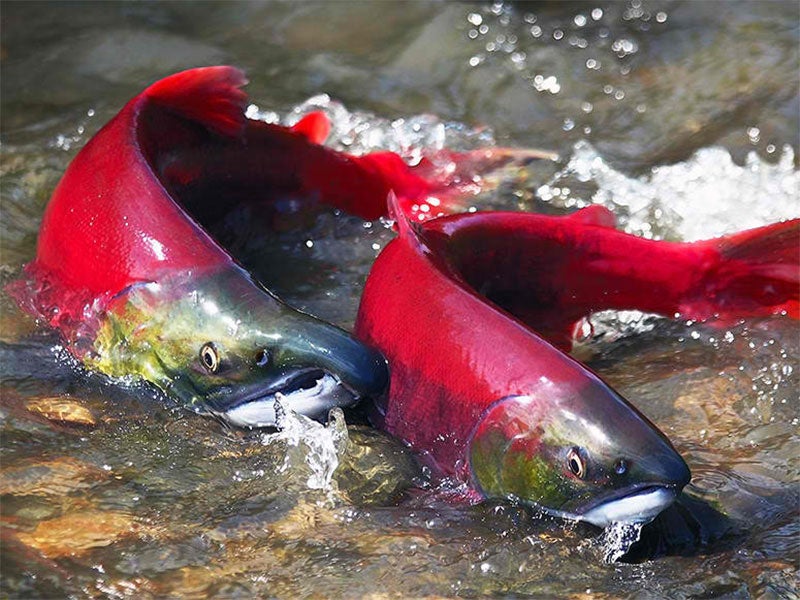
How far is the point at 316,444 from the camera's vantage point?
3.76m

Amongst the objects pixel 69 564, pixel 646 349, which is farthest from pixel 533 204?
pixel 69 564

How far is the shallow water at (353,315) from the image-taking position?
134 inches

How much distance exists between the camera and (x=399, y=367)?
3889 millimetres

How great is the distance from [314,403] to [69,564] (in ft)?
2.85

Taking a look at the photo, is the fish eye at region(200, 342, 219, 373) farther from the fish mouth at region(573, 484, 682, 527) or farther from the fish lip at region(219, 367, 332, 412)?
the fish mouth at region(573, 484, 682, 527)

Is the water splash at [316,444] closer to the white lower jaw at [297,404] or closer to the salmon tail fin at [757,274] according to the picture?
the white lower jaw at [297,404]

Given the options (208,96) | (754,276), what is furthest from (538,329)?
(208,96)

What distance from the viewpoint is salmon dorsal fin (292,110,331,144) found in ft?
16.4

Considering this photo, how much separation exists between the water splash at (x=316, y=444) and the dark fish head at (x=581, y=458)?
16.3 inches

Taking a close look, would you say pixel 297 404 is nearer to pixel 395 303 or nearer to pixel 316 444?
pixel 316 444

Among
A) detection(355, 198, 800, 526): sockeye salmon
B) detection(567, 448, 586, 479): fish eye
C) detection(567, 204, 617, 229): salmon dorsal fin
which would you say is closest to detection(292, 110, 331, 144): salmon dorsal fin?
detection(355, 198, 800, 526): sockeye salmon

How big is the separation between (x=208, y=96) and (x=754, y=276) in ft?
6.76

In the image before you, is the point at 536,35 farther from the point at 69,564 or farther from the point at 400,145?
the point at 69,564

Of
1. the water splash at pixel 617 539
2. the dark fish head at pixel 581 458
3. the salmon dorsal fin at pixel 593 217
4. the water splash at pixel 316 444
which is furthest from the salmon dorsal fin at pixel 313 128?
the water splash at pixel 617 539
